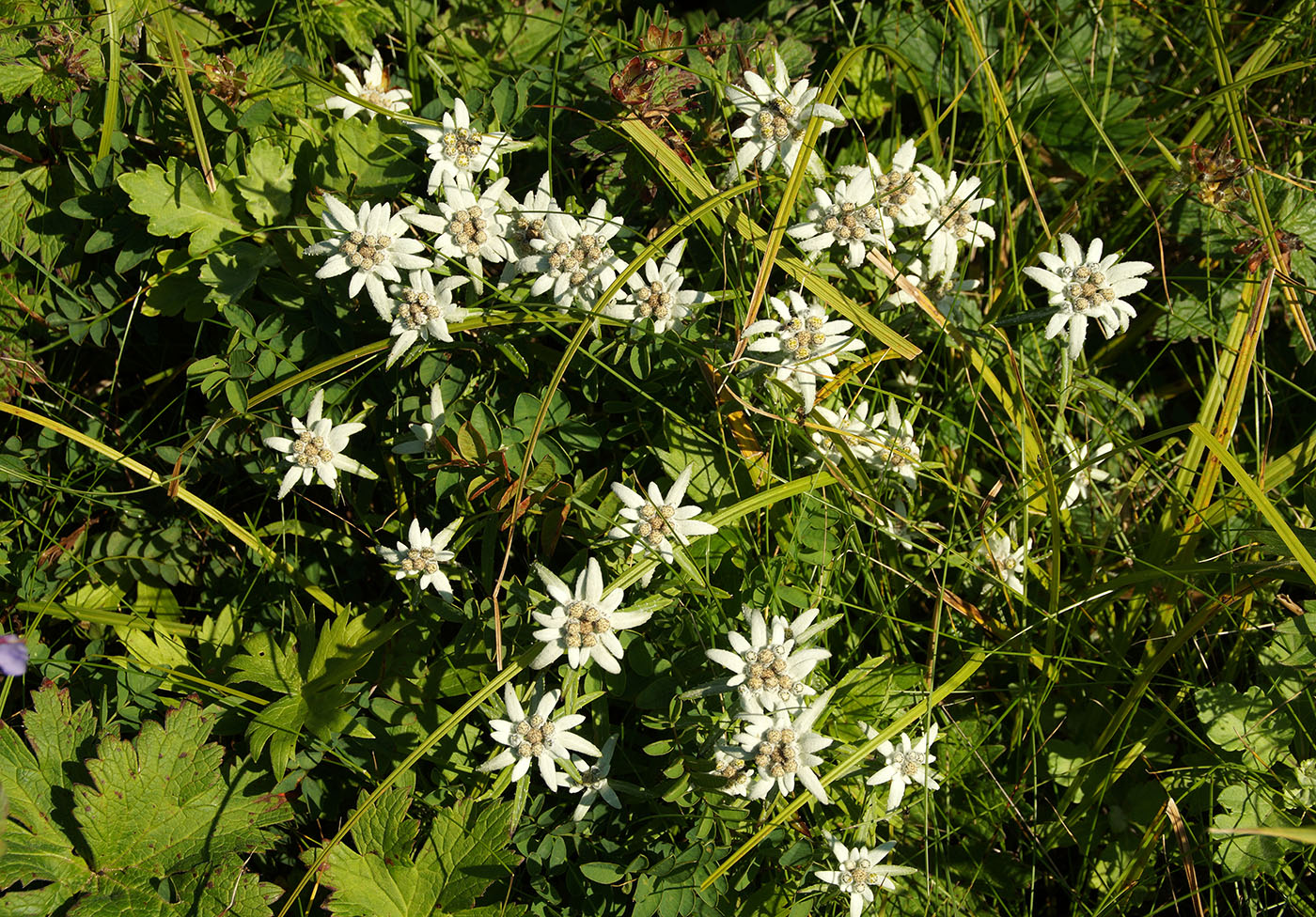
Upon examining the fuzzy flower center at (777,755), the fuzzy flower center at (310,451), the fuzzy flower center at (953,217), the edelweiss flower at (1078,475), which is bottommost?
the fuzzy flower center at (777,755)

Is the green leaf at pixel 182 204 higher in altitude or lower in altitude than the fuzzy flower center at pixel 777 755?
higher

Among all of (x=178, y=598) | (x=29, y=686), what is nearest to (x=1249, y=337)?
(x=178, y=598)

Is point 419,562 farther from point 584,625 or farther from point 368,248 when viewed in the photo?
point 368,248

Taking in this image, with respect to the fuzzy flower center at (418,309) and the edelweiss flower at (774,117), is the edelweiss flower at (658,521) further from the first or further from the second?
the edelweiss flower at (774,117)

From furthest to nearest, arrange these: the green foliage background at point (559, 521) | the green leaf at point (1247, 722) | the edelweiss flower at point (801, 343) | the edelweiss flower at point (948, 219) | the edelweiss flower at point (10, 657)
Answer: the edelweiss flower at point (948, 219) < the green leaf at point (1247, 722) < the edelweiss flower at point (801, 343) < the green foliage background at point (559, 521) < the edelweiss flower at point (10, 657)

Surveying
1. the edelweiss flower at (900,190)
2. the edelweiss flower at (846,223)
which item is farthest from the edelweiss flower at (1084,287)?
the edelweiss flower at (846,223)

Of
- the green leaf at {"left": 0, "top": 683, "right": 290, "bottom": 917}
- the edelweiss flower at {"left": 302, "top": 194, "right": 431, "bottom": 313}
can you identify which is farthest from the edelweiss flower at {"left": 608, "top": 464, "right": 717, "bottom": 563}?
the green leaf at {"left": 0, "top": 683, "right": 290, "bottom": 917}

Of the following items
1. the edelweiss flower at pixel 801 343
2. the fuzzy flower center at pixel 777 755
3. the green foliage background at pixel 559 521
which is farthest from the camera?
the edelweiss flower at pixel 801 343

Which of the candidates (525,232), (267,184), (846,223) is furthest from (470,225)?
(846,223)
